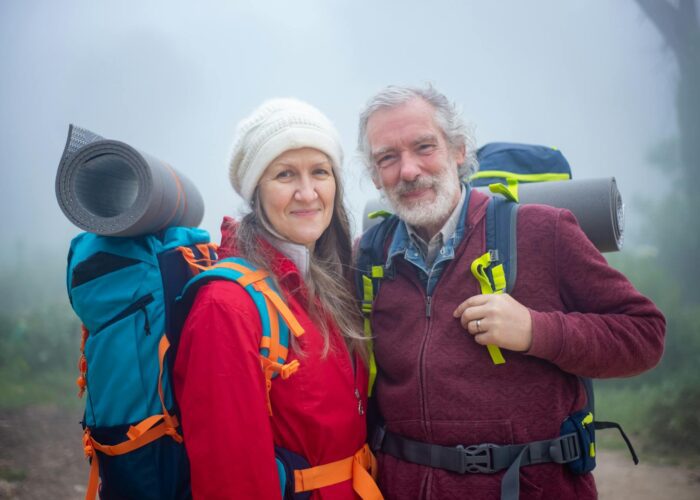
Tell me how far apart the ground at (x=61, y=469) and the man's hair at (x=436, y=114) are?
206 inches

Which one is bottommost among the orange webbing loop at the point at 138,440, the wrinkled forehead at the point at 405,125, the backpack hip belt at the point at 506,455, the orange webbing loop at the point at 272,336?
the backpack hip belt at the point at 506,455

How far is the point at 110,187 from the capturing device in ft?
5.50

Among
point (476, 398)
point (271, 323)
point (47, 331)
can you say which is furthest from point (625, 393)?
point (47, 331)

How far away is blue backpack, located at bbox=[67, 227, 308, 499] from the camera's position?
1.62 metres

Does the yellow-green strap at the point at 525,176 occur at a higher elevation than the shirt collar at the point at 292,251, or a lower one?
higher

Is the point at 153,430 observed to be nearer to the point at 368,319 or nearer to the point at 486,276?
the point at 368,319

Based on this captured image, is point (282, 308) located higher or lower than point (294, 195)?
lower

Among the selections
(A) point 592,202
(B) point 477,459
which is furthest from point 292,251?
(A) point 592,202

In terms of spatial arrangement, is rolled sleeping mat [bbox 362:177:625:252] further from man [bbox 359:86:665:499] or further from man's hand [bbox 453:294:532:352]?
man's hand [bbox 453:294:532:352]

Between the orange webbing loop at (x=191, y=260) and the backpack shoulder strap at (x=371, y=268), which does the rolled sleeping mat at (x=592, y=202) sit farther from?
the orange webbing loop at (x=191, y=260)

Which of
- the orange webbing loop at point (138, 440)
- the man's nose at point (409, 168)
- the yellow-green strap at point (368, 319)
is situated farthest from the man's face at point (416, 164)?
the orange webbing loop at point (138, 440)

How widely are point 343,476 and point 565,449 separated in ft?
2.58

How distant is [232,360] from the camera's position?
4.71ft

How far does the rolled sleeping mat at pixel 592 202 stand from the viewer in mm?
2197
